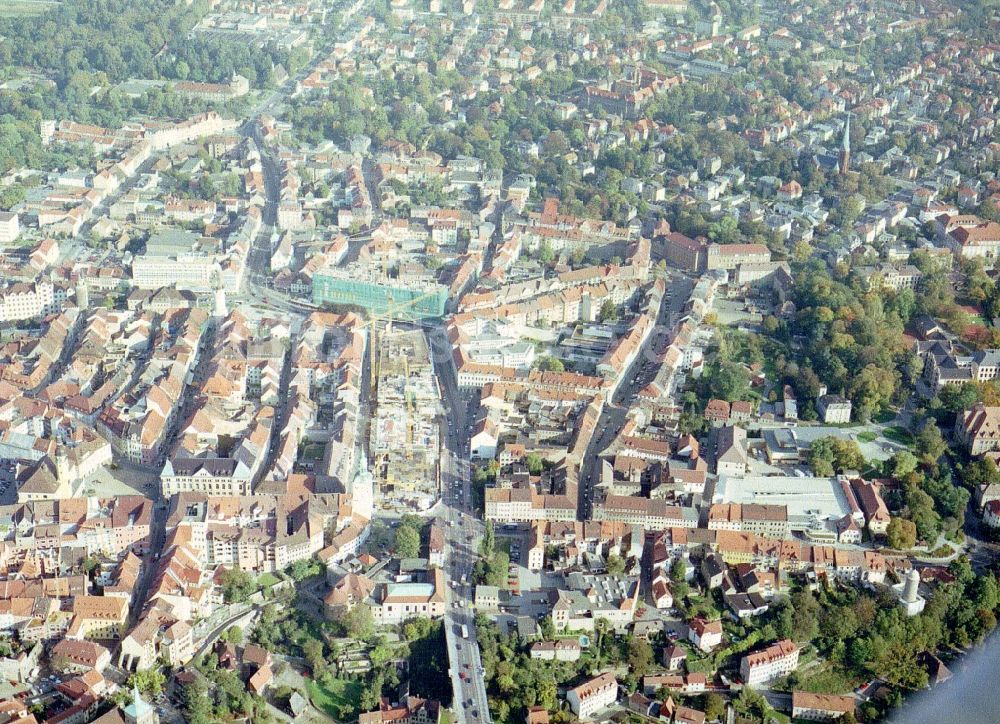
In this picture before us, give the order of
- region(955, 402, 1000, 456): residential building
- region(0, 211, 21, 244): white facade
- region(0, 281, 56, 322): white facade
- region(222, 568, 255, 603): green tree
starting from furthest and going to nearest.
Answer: region(0, 211, 21, 244): white facade → region(0, 281, 56, 322): white facade → region(955, 402, 1000, 456): residential building → region(222, 568, 255, 603): green tree

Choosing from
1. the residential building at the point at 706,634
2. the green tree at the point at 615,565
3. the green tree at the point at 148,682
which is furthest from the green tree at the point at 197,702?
the residential building at the point at 706,634

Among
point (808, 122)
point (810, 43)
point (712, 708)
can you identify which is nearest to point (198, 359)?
point (712, 708)

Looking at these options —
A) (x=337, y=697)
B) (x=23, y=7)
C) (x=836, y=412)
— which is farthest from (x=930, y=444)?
(x=23, y=7)

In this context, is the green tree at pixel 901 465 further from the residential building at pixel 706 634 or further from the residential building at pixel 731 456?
the residential building at pixel 706 634

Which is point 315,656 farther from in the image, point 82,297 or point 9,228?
point 9,228

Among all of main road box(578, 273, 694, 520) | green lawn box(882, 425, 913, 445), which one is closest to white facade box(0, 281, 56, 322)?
main road box(578, 273, 694, 520)

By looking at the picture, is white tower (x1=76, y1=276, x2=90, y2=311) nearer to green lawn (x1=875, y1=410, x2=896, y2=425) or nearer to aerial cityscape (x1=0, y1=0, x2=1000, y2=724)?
aerial cityscape (x1=0, y1=0, x2=1000, y2=724)

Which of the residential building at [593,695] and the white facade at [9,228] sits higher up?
the white facade at [9,228]
